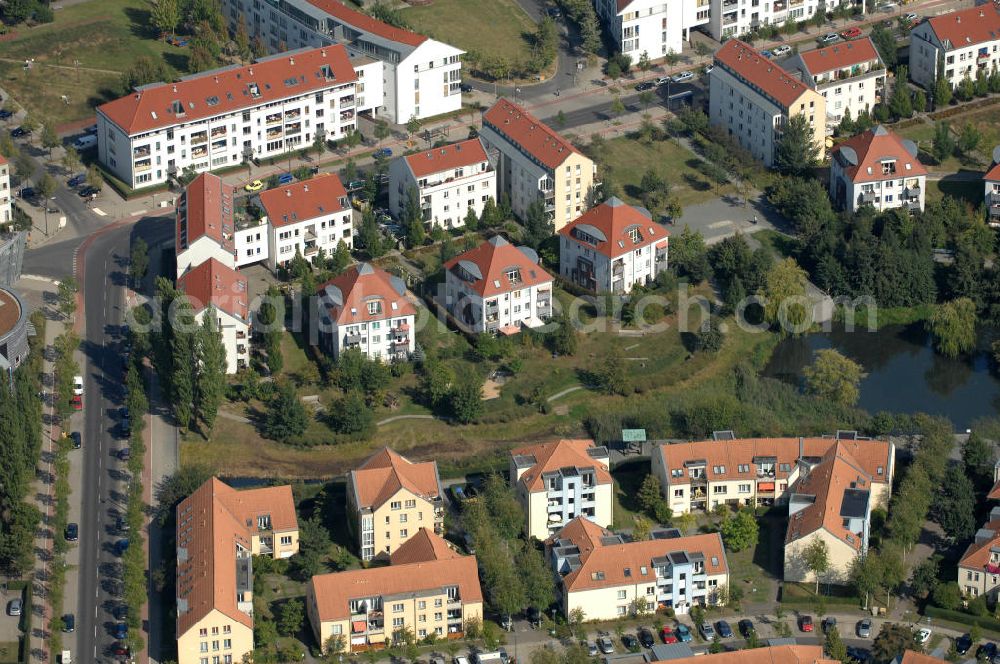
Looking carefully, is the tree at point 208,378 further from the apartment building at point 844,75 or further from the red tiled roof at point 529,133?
the apartment building at point 844,75

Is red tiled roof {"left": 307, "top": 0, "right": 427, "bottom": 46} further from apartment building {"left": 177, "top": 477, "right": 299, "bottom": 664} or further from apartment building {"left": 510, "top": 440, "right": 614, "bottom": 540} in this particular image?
apartment building {"left": 177, "top": 477, "right": 299, "bottom": 664}

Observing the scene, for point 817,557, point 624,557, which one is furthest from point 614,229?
point 817,557

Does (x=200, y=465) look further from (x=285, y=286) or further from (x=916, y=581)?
(x=916, y=581)

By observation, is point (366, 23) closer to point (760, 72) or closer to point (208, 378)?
point (760, 72)

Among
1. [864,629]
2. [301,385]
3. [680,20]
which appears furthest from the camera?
[680,20]

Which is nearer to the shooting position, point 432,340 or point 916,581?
point 916,581

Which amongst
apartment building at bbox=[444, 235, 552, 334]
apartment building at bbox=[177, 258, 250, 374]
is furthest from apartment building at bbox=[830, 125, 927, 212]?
apartment building at bbox=[177, 258, 250, 374]

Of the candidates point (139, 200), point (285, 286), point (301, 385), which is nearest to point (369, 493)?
point (301, 385)
